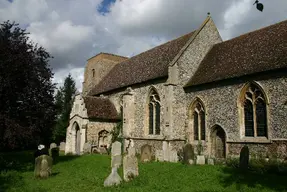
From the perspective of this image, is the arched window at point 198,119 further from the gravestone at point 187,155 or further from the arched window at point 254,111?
the gravestone at point 187,155

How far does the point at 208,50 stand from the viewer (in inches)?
892

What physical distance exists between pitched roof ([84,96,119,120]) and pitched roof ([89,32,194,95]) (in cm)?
157

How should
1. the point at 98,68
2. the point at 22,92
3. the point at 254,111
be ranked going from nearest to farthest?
the point at 22,92, the point at 254,111, the point at 98,68

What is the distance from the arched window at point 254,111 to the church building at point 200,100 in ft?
0.18

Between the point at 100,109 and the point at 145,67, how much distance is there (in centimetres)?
530

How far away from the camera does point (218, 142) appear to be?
58.7 ft

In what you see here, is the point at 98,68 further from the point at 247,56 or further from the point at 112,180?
the point at 112,180

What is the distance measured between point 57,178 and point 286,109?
455 inches

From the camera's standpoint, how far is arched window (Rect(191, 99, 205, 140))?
19.0 meters

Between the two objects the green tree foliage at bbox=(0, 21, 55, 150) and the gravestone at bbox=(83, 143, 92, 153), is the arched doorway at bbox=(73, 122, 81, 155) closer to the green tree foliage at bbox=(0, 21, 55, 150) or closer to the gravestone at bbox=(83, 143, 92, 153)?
the gravestone at bbox=(83, 143, 92, 153)

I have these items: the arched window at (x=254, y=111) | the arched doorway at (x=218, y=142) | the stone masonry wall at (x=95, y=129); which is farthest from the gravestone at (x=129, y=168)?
the stone masonry wall at (x=95, y=129)

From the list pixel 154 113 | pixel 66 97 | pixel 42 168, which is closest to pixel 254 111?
pixel 154 113

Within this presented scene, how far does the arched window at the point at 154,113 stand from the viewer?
21.2 meters

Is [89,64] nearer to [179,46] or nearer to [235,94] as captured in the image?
[179,46]
